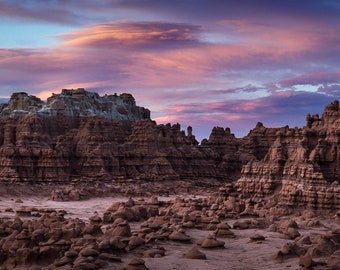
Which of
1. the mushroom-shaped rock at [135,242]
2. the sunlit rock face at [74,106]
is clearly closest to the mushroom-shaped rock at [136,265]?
the mushroom-shaped rock at [135,242]

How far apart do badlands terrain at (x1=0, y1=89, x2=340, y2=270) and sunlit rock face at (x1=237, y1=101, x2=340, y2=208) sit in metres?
A: 0.08

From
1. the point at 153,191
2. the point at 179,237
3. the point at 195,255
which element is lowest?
the point at 195,255

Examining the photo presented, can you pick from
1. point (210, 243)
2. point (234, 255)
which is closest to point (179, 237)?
point (210, 243)

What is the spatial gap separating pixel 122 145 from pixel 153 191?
13.2 metres

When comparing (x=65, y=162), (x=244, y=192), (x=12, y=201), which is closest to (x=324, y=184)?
(x=244, y=192)

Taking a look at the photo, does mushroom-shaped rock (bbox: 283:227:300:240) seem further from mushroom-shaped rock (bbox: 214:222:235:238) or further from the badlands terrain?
mushroom-shaped rock (bbox: 214:222:235:238)

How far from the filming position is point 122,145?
72.6 metres

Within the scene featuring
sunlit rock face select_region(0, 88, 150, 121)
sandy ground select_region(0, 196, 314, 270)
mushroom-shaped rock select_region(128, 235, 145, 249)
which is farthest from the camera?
sunlit rock face select_region(0, 88, 150, 121)

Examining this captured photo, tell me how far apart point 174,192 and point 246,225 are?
104 feet

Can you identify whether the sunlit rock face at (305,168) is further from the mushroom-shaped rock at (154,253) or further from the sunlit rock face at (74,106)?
the sunlit rock face at (74,106)

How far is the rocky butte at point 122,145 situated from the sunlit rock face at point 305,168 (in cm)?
8

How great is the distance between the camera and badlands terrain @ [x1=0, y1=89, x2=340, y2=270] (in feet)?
73.0

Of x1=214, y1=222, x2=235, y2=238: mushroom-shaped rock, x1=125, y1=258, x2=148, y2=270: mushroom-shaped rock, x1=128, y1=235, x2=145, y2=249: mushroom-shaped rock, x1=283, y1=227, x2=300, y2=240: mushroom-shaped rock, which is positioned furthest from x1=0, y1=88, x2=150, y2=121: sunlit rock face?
x1=125, y1=258, x2=148, y2=270: mushroom-shaped rock

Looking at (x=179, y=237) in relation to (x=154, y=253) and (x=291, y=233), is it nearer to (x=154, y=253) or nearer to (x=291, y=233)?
(x=154, y=253)
